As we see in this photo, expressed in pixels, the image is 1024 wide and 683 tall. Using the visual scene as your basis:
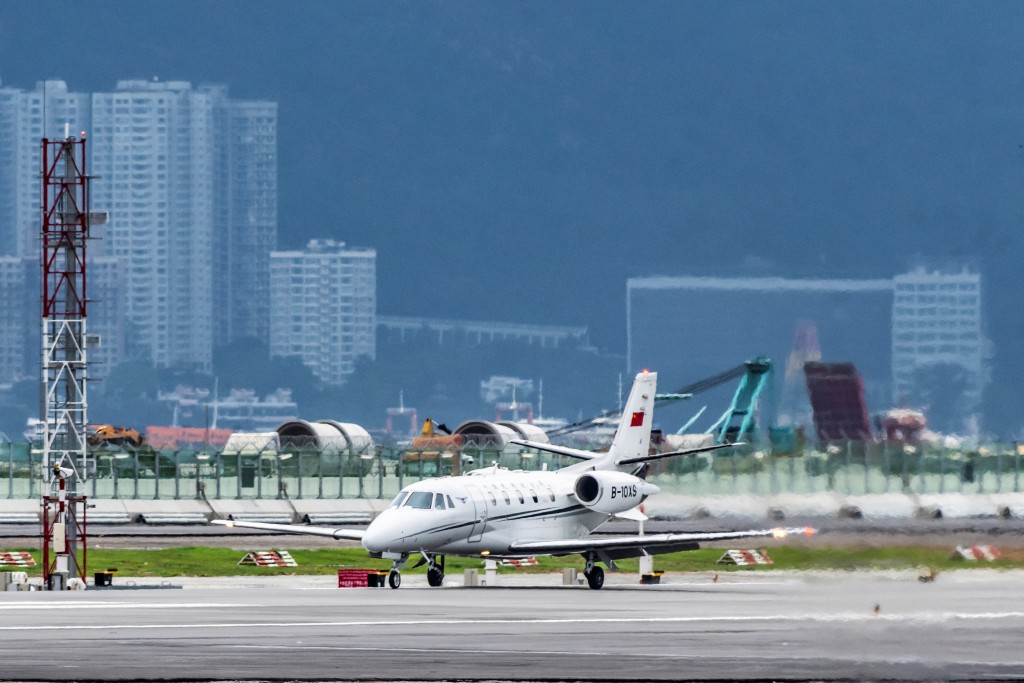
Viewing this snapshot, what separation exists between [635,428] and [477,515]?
34.7 feet

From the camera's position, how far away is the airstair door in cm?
5884

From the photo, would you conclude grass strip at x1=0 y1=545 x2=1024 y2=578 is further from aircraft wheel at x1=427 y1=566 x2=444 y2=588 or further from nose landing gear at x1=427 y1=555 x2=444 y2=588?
aircraft wheel at x1=427 y1=566 x2=444 y2=588

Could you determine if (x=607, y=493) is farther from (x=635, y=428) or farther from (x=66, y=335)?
(x=66, y=335)

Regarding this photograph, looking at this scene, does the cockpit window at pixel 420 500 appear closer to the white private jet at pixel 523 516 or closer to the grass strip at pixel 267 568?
the white private jet at pixel 523 516

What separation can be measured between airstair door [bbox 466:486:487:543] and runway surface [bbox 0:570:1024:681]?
338 inches

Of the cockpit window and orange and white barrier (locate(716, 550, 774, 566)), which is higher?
the cockpit window

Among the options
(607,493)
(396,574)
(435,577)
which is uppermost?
(607,493)

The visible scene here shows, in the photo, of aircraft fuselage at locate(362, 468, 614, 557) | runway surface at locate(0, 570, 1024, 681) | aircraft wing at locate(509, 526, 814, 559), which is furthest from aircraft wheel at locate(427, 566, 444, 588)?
runway surface at locate(0, 570, 1024, 681)

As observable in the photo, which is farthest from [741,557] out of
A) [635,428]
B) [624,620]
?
[624,620]

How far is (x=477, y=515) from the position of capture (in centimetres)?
5888

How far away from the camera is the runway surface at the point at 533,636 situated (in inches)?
1154

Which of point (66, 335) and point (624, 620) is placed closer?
point (624, 620)

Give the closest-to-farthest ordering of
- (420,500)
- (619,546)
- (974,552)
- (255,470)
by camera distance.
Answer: (974,552)
(420,500)
(619,546)
(255,470)

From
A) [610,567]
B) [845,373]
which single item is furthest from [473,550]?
[845,373]
